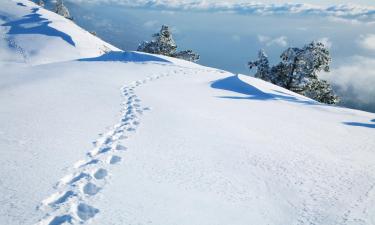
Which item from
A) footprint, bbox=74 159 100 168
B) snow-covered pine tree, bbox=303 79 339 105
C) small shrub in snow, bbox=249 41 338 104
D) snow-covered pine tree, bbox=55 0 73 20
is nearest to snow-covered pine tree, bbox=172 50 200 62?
small shrub in snow, bbox=249 41 338 104

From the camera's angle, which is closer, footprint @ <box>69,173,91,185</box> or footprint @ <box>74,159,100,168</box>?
footprint @ <box>69,173,91,185</box>

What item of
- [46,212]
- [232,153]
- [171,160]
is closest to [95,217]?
[46,212]

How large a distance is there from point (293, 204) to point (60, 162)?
389 cm

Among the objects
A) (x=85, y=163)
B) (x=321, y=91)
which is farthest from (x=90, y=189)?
(x=321, y=91)

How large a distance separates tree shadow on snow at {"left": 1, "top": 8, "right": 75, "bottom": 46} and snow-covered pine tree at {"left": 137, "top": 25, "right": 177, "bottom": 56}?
15.4m

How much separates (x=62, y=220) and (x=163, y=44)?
4579 cm

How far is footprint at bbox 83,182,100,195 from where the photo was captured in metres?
5.17

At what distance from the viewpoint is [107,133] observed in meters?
7.89

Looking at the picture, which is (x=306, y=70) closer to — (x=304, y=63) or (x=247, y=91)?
(x=304, y=63)

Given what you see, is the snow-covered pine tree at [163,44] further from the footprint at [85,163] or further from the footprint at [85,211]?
the footprint at [85,211]

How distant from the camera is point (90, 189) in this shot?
526 centimetres

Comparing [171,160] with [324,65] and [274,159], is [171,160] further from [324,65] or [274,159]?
[324,65]

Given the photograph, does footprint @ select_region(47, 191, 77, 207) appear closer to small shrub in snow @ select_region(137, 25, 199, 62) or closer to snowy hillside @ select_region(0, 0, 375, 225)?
snowy hillside @ select_region(0, 0, 375, 225)

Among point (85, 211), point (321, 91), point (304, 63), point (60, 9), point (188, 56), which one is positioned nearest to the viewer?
point (85, 211)
